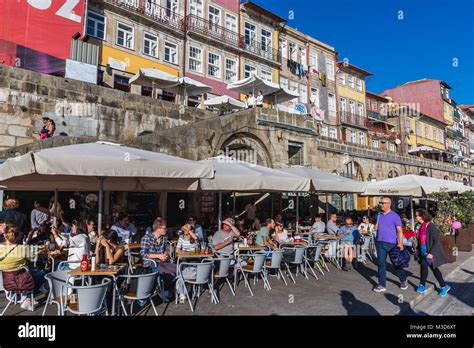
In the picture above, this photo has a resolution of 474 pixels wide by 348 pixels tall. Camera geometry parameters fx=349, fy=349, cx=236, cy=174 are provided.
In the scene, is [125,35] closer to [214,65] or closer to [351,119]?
[214,65]

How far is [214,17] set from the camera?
73.4 ft

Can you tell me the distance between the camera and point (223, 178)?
6.98m

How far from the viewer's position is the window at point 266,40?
83.0 feet

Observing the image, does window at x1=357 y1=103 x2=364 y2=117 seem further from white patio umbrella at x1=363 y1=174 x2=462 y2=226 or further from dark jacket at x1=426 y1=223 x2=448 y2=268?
dark jacket at x1=426 y1=223 x2=448 y2=268

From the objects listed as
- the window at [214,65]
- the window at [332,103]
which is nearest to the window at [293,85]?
the window at [332,103]

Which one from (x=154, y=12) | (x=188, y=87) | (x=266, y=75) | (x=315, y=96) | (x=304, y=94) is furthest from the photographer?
(x=315, y=96)

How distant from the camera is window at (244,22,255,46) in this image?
24.2 m

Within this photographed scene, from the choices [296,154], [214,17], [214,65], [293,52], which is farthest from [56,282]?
[293,52]

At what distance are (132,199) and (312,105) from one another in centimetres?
1972

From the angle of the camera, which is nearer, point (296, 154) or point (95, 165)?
point (95, 165)

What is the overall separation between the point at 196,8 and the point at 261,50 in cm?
571

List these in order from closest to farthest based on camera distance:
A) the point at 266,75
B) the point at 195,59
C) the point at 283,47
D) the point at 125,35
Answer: the point at 125,35 → the point at 195,59 → the point at 266,75 → the point at 283,47

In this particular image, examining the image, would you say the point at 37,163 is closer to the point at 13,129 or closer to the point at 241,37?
the point at 13,129

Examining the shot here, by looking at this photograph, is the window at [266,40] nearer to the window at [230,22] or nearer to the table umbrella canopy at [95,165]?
the window at [230,22]
